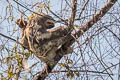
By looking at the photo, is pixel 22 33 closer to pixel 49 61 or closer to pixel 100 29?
pixel 49 61

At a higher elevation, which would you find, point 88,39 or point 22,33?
point 22,33

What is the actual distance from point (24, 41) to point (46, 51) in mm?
247

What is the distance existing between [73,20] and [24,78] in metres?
0.76

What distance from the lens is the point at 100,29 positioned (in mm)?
2492

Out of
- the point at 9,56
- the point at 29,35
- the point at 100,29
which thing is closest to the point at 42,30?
the point at 29,35

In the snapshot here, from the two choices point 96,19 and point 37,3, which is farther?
point 37,3

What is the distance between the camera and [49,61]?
2705 millimetres

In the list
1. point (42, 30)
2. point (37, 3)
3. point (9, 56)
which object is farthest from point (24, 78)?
point (37, 3)

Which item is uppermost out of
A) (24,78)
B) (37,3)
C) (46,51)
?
(37,3)

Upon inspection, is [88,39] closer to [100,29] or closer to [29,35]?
[100,29]

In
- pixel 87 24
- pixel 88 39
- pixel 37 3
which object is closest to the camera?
pixel 88 39

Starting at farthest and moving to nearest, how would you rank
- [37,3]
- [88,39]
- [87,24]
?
[37,3] → [87,24] → [88,39]

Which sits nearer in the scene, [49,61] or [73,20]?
[73,20]

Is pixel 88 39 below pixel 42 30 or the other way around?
below
